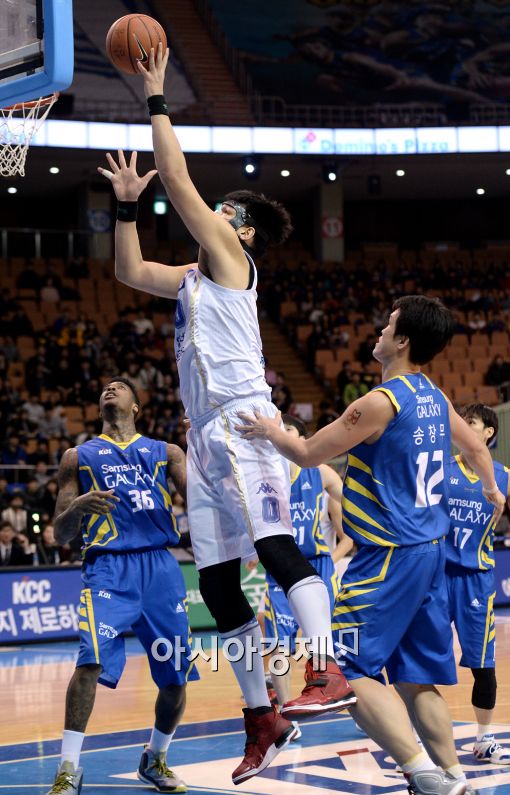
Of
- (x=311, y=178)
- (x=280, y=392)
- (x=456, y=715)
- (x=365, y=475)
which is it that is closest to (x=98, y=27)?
(x=311, y=178)

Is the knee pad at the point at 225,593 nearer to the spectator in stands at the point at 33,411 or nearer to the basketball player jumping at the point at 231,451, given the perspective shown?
the basketball player jumping at the point at 231,451

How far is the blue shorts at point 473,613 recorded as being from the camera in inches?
269

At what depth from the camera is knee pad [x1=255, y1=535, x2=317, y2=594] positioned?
464cm

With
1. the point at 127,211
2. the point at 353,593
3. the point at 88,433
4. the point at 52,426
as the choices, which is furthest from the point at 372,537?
the point at 52,426

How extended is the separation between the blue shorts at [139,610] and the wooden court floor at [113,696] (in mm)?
1899

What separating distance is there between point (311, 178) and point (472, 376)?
354 inches

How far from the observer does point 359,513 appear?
484cm

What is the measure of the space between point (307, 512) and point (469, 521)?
5.46 ft

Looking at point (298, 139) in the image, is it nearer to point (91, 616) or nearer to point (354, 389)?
point (354, 389)

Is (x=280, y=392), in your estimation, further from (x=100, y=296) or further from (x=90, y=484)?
(x=90, y=484)

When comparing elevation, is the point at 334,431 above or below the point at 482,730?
above

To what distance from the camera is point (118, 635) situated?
20.1ft

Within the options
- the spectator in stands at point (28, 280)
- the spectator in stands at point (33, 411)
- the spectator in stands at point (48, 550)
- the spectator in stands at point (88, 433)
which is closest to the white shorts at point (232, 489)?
the spectator in stands at point (48, 550)

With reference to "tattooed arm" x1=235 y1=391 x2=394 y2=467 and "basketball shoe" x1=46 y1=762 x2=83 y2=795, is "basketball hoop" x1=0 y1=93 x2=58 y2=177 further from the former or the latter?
"basketball shoe" x1=46 y1=762 x2=83 y2=795
